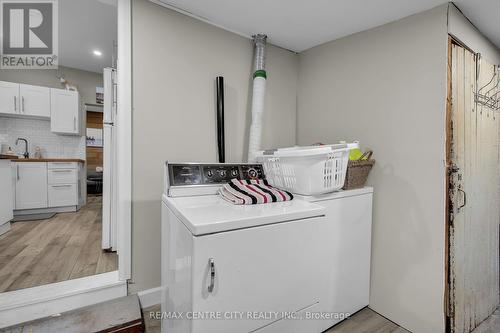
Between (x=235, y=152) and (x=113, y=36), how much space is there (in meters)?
2.54

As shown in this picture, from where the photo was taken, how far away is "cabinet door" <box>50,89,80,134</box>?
13.4 feet

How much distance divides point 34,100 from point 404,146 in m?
5.31

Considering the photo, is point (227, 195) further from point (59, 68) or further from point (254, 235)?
point (59, 68)

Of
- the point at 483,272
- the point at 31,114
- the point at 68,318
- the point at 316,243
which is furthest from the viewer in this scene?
the point at 31,114

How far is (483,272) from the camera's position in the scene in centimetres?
179

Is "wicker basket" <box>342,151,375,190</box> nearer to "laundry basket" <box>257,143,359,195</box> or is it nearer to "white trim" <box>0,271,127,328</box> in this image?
"laundry basket" <box>257,143,359,195</box>

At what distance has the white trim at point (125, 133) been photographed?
5.19 ft

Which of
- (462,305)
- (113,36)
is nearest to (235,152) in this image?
(462,305)

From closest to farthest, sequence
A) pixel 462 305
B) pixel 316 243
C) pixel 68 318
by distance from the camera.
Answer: pixel 316 243 < pixel 68 318 < pixel 462 305

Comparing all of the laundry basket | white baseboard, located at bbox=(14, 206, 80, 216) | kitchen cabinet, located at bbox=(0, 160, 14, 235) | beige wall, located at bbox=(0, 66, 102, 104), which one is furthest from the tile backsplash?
the laundry basket

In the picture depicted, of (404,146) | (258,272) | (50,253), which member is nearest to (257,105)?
(404,146)

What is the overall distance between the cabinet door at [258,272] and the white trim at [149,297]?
1072 mm

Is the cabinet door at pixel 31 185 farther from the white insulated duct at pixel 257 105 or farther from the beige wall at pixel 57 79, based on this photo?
the white insulated duct at pixel 257 105

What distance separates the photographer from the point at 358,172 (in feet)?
5.37
